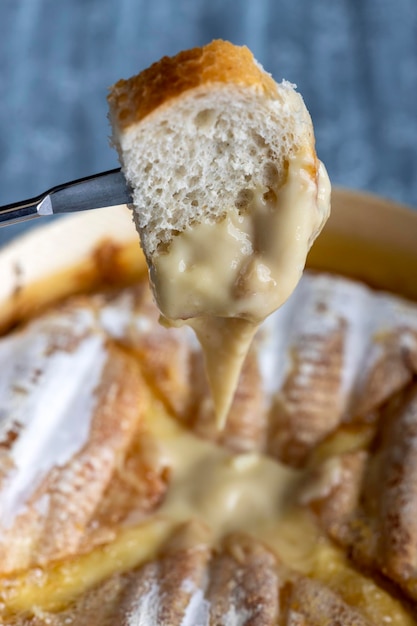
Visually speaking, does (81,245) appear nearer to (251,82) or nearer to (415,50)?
(251,82)

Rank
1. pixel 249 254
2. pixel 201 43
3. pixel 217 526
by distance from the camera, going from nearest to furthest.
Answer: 1. pixel 249 254
2. pixel 217 526
3. pixel 201 43

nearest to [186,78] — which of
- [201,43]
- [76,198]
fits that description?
[76,198]

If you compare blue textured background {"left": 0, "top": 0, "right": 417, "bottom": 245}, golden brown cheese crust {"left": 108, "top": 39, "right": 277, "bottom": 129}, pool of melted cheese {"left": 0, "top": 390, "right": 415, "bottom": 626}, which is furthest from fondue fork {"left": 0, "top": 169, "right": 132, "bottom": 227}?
blue textured background {"left": 0, "top": 0, "right": 417, "bottom": 245}

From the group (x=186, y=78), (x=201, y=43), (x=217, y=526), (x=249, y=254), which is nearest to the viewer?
(x=186, y=78)

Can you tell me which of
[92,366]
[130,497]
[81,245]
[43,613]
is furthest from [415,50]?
[43,613]

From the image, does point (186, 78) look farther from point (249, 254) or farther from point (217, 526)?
point (217, 526)

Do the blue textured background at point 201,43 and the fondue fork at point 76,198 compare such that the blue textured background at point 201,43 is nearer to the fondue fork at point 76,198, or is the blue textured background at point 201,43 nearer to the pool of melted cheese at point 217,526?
the pool of melted cheese at point 217,526
